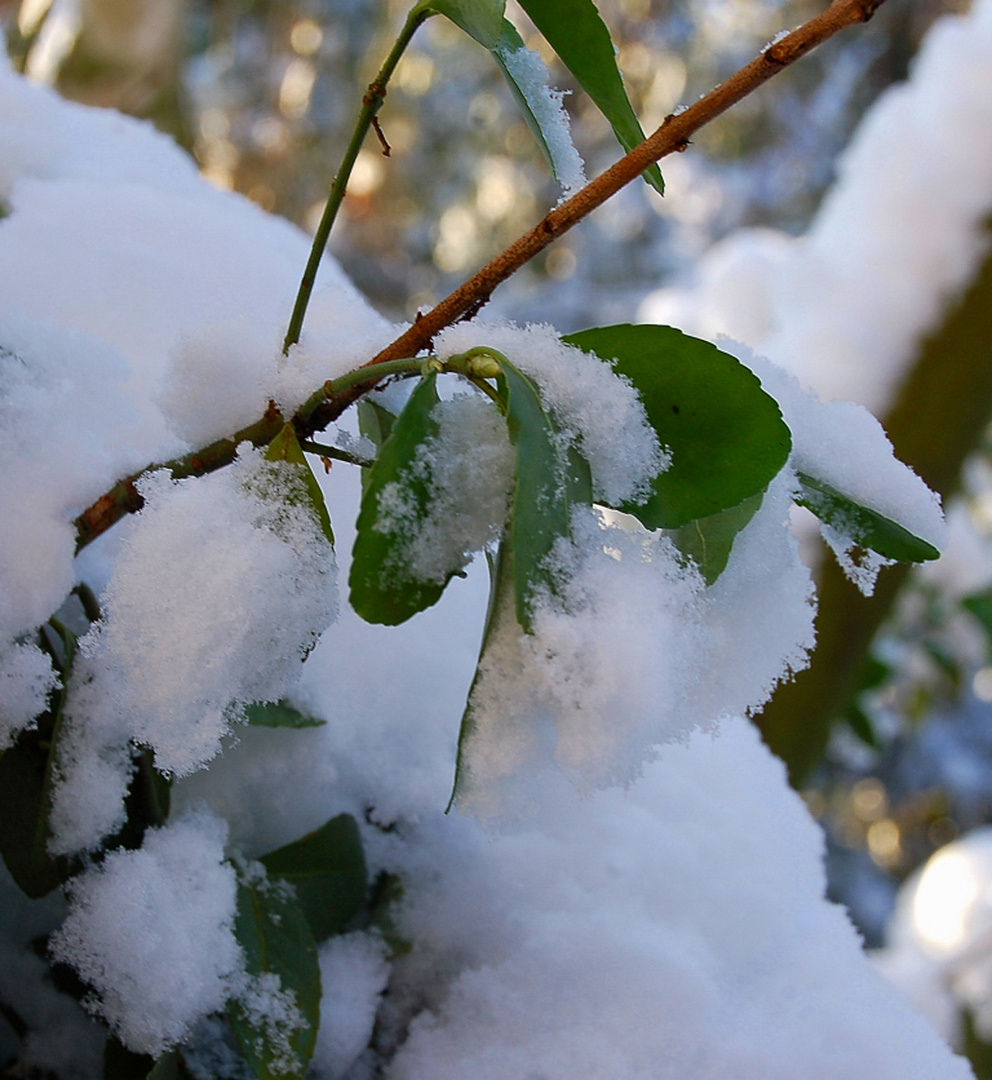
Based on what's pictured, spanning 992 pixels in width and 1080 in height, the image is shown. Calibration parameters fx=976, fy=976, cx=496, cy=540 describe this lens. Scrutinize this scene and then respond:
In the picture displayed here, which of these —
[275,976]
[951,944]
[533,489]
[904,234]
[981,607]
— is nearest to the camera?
[533,489]

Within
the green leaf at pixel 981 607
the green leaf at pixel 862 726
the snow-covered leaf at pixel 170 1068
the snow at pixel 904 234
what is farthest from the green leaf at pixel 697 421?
the green leaf at pixel 981 607

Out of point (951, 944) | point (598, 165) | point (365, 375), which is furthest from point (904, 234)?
point (598, 165)

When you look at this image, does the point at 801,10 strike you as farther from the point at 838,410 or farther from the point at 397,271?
the point at 838,410

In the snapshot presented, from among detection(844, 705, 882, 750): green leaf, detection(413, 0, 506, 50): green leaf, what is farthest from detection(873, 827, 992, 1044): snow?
detection(413, 0, 506, 50): green leaf

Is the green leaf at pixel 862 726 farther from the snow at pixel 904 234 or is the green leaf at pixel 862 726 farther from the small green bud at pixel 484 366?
the small green bud at pixel 484 366

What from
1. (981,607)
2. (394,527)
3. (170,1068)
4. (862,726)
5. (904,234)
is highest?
(981,607)

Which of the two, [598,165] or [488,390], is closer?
[488,390]

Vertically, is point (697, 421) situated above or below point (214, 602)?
above

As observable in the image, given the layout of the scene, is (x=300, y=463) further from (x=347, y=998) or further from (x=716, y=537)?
(x=347, y=998)

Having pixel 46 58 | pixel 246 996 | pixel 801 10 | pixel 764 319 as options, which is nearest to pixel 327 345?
pixel 246 996
